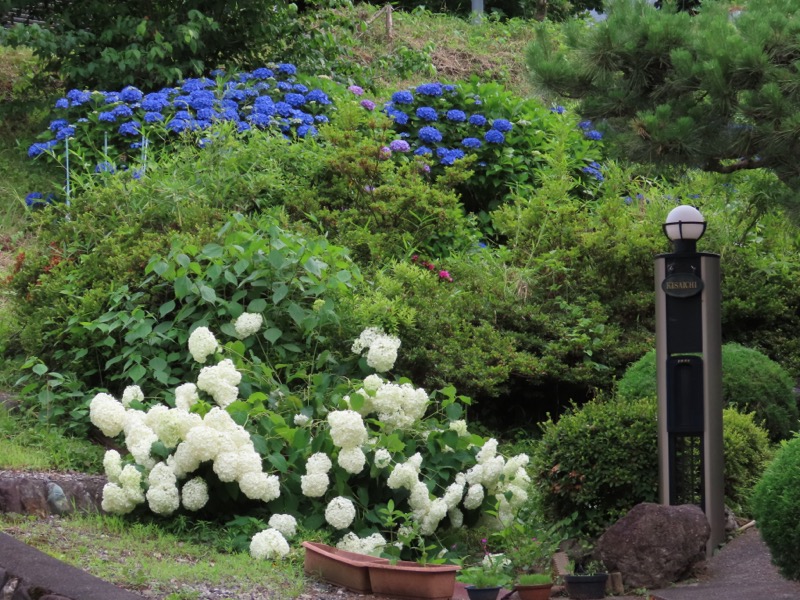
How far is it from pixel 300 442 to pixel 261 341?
1198 mm

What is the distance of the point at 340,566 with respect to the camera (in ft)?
17.2

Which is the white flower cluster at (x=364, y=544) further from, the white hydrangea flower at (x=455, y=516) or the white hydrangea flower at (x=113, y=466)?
the white hydrangea flower at (x=113, y=466)

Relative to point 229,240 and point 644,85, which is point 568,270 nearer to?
point 644,85

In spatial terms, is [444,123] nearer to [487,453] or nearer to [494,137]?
[494,137]

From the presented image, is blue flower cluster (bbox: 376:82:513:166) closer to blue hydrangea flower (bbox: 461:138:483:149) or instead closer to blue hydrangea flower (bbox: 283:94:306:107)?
blue hydrangea flower (bbox: 461:138:483:149)

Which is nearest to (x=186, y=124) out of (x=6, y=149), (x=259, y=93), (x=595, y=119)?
(x=259, y=93)

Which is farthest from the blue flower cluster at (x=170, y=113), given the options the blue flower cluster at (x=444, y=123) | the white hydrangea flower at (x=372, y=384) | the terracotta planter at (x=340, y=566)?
the terracotta planter at (x=340, y=566)

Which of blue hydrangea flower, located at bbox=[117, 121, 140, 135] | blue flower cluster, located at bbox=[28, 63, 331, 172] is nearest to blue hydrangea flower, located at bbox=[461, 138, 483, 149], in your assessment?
blue flower cluster, located at bbox=[28, 63, 331, 172]

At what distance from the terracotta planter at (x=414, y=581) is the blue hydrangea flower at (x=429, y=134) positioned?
572cm

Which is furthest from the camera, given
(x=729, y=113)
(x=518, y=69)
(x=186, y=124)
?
(x=518, y=69)

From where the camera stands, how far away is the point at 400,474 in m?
5.78

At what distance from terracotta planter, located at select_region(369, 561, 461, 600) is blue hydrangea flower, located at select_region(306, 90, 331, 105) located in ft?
20.1

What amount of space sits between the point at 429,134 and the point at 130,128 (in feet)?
8.70

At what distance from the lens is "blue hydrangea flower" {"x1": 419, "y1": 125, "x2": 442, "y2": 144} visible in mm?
10211
